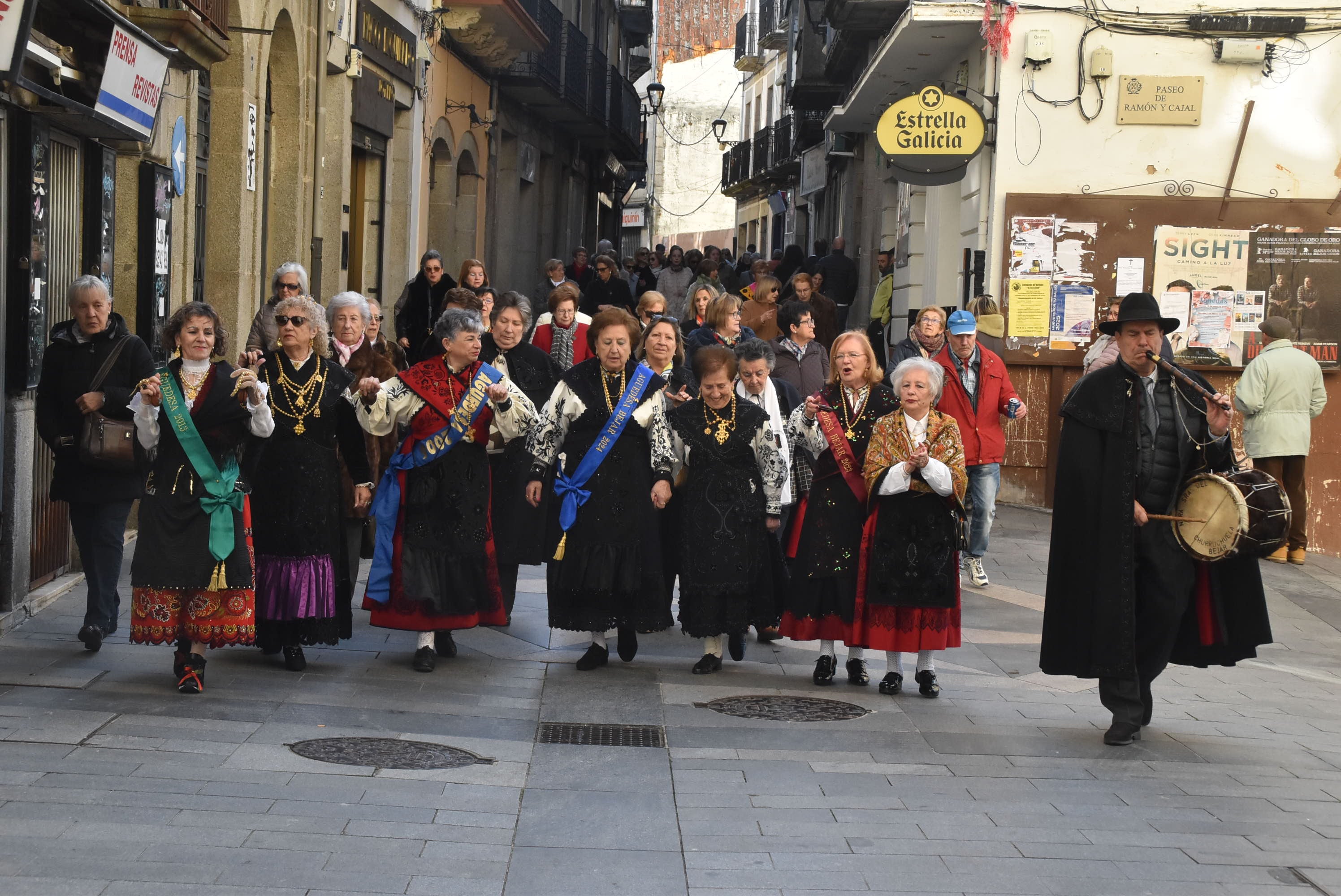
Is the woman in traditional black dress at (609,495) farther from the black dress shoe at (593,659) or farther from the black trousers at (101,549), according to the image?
the black trousers at (101,549)

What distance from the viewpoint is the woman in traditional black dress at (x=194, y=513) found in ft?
23.2

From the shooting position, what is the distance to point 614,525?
8047mm

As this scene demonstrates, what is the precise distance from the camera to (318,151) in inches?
583

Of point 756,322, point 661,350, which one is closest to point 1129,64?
point 756,322

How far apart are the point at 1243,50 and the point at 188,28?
30.5ft

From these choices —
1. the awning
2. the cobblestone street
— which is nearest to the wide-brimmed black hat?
the cobblestone street

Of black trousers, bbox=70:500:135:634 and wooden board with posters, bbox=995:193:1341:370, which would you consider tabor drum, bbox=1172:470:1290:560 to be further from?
wooden board with posters, bbox=995:193:1341:370

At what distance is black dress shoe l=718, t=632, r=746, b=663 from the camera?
27.3ft

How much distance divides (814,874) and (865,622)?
295 cm

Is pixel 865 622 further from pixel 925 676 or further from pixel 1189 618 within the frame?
pixel 1189 618

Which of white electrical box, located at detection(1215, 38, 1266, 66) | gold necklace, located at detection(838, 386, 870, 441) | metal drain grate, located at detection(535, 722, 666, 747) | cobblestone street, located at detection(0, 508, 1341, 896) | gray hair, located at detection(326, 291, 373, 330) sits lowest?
metal drain grate, located at detection(535, 722, 666, 747)

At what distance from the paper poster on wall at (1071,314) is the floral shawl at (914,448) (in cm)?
711

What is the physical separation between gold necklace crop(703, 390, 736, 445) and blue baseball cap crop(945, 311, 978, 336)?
287 cm

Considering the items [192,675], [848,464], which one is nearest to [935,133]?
[848,464]
